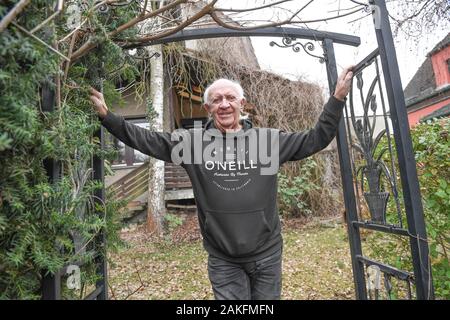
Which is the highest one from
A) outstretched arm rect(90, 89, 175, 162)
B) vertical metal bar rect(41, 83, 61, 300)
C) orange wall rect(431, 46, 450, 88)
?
orange wall rect(431, 46, 450, 88)

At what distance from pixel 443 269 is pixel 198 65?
7248 mm

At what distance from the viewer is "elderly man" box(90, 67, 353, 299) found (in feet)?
6.42

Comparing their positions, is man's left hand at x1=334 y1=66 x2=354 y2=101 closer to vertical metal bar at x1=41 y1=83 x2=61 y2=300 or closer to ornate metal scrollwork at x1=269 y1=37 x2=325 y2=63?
ornate metal scrollwork at x1=269 y1=37 x2=325 y2=63

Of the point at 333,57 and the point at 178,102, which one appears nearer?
the point at 333,57

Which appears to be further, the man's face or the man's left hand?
the man's face

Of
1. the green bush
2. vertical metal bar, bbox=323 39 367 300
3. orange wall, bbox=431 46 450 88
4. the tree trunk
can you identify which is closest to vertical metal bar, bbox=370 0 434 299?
vertical metal bar, bbox=323 39 367 300

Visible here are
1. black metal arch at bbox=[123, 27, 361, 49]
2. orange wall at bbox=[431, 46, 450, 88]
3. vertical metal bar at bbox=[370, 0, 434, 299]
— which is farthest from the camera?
orange wall at bbox=[431, 46, 450, 88]

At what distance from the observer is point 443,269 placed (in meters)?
2.72

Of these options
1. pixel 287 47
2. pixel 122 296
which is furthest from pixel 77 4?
pixel 122 296

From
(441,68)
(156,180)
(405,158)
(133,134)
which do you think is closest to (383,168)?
(405,158)

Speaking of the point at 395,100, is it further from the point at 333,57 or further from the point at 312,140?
the point at 333,57

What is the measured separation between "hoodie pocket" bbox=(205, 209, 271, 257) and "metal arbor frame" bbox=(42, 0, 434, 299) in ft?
2.20

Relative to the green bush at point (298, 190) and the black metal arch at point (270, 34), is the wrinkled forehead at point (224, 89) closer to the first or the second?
the black metal arch at point (270, 34)

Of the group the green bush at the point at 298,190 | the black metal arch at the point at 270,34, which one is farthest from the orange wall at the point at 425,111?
the black metal arch at the point at 270,34
